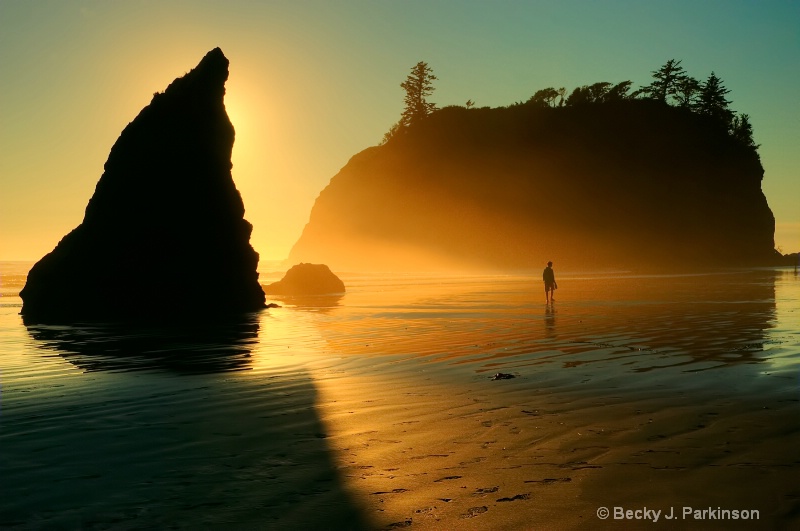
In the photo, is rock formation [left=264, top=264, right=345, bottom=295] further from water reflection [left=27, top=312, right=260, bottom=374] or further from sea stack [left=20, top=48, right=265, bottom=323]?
water reflection [left=27, top=312, right=260, bottom=374]

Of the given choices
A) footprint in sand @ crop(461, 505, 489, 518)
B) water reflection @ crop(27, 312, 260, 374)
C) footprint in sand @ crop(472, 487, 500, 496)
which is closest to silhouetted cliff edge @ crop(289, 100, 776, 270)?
water reflection @ crop(27, 312, 260, 374)

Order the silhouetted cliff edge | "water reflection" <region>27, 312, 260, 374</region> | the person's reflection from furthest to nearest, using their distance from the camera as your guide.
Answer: the silhouetted cliff edge → the person's reflection → "water reflection" <region>27, 312, 260, 374</region>

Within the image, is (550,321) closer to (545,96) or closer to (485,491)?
(485,491)

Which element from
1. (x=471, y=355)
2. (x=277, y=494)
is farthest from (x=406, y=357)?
(x=277, y=494)

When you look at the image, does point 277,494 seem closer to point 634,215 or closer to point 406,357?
point 406,357

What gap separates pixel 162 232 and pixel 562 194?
101506mm

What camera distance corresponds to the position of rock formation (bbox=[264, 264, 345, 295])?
39.2m

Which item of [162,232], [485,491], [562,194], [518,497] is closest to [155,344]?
[162,232]

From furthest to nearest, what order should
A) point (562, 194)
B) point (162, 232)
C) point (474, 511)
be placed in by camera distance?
point (562, 194)
point (162, 232)
point (474, 511)

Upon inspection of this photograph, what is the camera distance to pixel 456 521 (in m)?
3.98

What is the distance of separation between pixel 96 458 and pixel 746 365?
9.11 m

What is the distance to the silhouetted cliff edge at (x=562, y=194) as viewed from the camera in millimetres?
109750

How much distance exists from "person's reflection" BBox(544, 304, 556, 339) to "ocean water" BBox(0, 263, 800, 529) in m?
1.96

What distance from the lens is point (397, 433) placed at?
6184 millimetres
